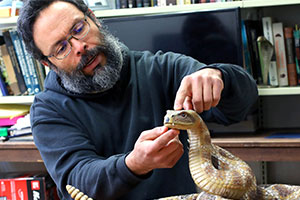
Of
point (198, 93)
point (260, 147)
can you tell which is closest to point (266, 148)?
point (260, 147)

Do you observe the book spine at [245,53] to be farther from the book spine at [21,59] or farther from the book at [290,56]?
the book spine at [21,59]

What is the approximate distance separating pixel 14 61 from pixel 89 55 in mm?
1435

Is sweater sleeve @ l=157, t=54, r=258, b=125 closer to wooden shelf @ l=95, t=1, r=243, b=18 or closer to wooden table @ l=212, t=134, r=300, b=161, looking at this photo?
wooden table @ l=212, t=134, r=300, b=161

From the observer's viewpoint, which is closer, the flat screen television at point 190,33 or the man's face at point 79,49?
the man's face at point 79,49

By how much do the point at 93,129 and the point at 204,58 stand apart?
1122mm

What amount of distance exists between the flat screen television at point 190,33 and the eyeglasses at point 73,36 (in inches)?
41.1

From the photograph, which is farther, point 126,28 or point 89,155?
point 126,28

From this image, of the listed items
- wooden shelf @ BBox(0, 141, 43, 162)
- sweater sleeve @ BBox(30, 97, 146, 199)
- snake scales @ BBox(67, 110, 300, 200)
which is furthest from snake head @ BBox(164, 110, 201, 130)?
wooden shelf @ BBox(0, 141, 43, 162)

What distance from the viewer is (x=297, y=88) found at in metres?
2.17

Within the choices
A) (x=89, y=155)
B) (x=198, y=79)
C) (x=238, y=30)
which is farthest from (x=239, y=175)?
(x=238, y=30)

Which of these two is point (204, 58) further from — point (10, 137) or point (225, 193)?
point (225, 193)

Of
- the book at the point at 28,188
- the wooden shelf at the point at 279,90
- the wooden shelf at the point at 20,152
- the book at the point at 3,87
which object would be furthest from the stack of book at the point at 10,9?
the wooden shelf at the point at 279,90

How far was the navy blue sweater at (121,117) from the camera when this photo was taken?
110cm

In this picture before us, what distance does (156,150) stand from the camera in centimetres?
85
